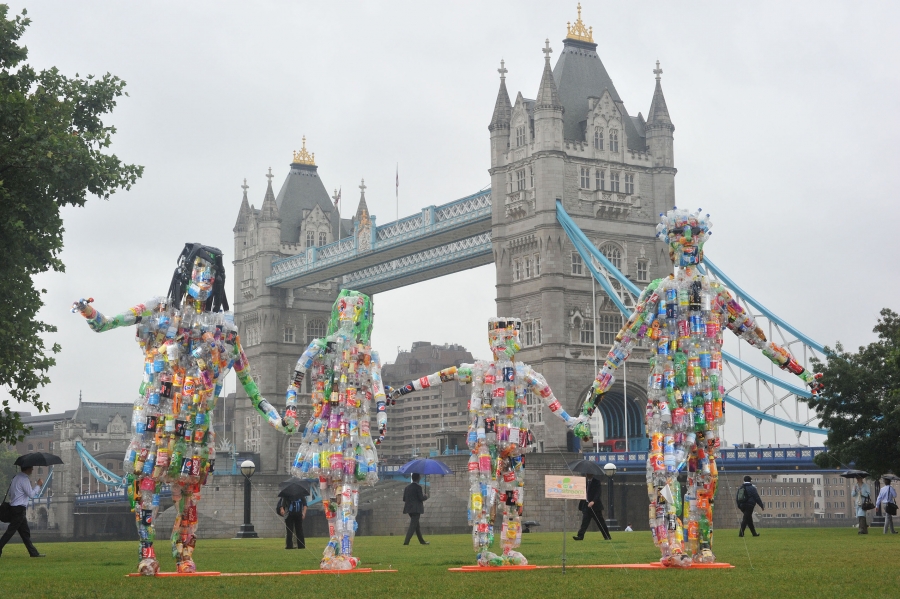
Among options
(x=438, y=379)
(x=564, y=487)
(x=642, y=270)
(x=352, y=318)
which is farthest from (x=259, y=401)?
(x=642, y=270)

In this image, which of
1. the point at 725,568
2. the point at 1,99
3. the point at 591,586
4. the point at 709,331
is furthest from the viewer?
the point at 1,99

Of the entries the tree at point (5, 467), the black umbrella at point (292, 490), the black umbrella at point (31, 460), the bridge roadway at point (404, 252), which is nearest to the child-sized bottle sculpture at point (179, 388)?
the black umbrella at point (31, 460)

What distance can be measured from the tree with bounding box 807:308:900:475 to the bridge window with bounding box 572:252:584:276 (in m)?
25.9

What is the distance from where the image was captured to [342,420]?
570 inches

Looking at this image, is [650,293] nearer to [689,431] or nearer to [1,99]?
[689,431]

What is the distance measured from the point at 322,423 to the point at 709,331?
448 centimetres

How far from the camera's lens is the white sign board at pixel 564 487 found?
1437 cm

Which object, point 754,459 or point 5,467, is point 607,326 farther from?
point 5,467

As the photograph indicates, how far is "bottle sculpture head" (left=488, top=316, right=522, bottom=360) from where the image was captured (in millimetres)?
15359

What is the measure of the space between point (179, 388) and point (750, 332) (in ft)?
21.4

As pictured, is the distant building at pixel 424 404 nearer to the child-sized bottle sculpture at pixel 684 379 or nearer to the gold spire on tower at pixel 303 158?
the gold spire on tower at pixel 303 158

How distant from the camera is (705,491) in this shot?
46.2 feet

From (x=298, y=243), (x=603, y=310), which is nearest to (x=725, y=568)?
(x=603, y=310)

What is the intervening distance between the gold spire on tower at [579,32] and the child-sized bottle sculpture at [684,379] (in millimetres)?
48558
